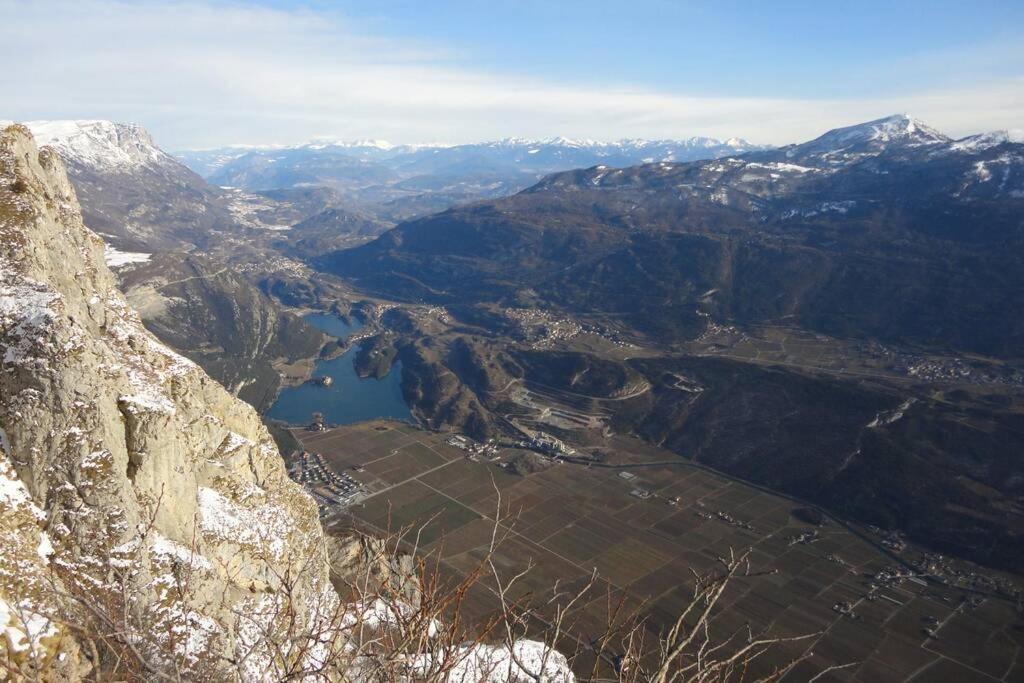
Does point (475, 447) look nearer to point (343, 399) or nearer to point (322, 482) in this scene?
Answer: point (322, 482)

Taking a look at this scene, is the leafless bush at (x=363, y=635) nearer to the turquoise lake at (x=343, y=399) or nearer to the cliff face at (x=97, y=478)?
the cliff face at (x=97, y=478)

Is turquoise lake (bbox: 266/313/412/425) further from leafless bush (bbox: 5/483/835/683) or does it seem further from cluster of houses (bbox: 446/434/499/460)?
leafless bush (bbox: 5/483/835/683)

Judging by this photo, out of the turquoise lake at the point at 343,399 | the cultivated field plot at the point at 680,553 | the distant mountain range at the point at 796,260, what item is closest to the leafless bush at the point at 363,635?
the cultivated field plot at the point at 680,553

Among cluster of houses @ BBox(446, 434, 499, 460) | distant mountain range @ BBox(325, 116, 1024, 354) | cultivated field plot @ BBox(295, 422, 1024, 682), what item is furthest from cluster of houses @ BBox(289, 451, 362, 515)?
distant mountain range @ BBox(325, 116, 1024, 354)

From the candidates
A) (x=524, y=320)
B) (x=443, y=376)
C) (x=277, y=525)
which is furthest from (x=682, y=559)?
(x=524, y=320)

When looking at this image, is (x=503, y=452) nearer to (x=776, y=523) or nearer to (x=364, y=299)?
(x=776, y=523)
